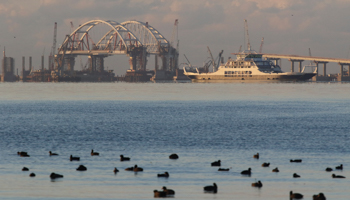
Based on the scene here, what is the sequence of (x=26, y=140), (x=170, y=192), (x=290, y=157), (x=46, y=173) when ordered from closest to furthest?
1. (x=170, y=192)
2. (x=46, y=173)
3. (x=290, y=157)
4. (x=26, y=140)

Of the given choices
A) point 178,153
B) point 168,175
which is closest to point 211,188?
point 168,175

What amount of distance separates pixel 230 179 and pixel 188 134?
936 inches

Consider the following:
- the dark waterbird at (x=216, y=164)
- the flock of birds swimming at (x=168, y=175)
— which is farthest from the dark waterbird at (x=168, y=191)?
the dark waterbird at (x=216, y=164)

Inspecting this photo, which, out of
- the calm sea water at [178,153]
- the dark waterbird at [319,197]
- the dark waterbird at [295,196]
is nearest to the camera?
the dark waterbird at [319,197]

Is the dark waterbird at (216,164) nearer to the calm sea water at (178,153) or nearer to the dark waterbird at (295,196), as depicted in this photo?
the calm sea water at (178,153)

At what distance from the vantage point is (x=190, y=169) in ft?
106

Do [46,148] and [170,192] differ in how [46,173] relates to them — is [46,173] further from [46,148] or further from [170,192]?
[46,148]

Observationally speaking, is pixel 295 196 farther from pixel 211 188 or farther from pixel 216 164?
pixel 216 164

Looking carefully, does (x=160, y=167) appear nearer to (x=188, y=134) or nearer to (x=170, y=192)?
(x=170, y=192)

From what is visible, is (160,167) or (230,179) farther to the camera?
(160,167)

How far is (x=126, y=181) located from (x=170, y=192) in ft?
12.7

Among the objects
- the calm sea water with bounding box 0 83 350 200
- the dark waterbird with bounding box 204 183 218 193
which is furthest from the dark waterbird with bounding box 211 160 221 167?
the dark waterbird with bounding box 204 183 218 193

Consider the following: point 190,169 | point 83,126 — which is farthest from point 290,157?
point 83,126

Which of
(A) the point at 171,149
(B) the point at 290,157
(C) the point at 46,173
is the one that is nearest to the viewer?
(C) the point at 46,173
